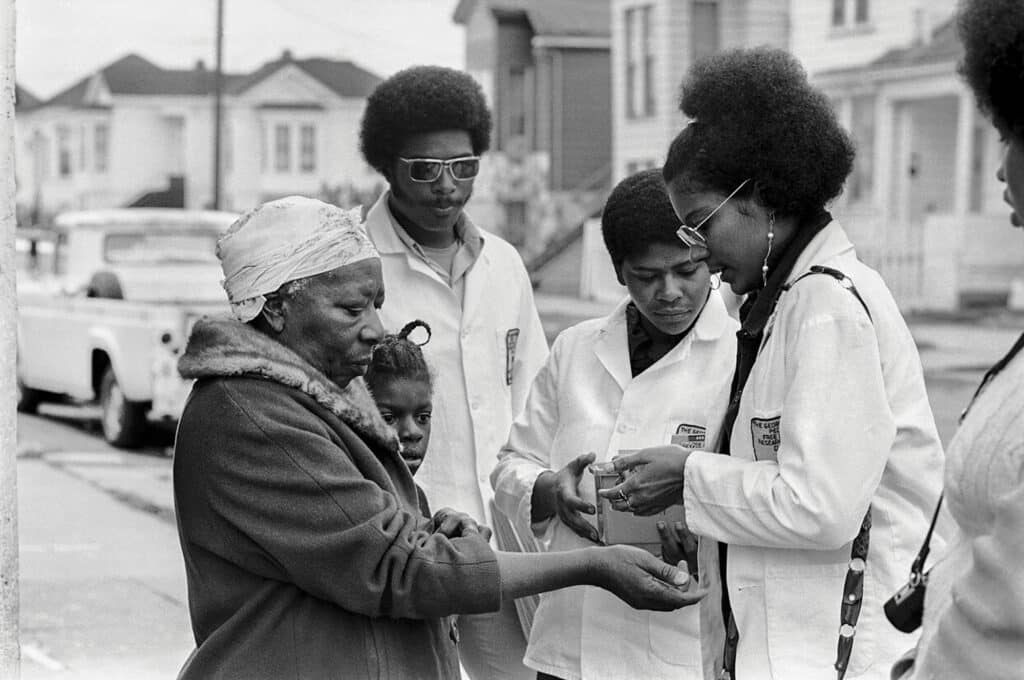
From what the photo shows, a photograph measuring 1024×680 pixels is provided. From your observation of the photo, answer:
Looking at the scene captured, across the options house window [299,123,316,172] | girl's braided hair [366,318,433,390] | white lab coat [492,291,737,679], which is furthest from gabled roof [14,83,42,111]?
white lab coat [492,291,737,679]

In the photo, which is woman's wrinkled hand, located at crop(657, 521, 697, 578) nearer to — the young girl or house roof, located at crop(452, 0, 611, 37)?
the young girl

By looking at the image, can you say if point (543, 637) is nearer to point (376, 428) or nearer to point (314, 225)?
point (376, 428)

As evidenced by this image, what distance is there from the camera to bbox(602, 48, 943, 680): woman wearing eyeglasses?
2861mm

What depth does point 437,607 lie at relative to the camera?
2848 mm

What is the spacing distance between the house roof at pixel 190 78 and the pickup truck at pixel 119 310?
40.1 meters

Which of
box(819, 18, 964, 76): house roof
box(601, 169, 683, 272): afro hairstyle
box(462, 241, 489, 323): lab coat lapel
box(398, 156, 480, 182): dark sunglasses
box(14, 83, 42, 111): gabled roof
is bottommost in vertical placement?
box(462, 241, 489, 323): lab coat lapel

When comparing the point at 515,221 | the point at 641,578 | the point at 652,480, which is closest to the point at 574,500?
the point at 652,480

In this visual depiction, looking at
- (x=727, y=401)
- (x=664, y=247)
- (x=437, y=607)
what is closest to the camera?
(x=437, y=607)

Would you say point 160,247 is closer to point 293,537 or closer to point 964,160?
point 293,537

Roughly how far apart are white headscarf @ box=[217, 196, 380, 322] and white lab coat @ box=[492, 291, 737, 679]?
0.95 meters

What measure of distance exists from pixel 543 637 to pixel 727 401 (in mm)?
765

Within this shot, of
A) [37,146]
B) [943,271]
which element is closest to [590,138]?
[943,271]

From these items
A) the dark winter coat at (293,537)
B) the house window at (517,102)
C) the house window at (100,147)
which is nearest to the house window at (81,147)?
the house window at (100,147)

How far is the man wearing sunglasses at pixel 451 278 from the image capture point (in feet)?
15.0
